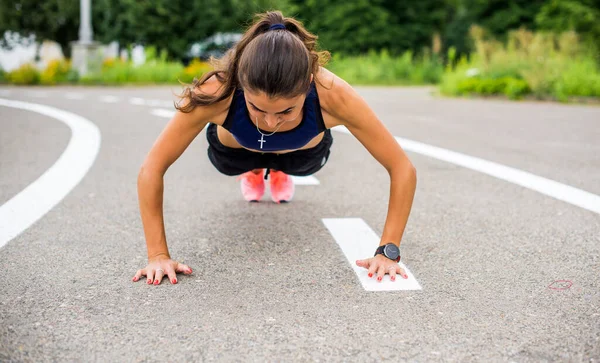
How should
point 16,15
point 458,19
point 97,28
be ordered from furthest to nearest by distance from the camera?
point 458,19, point 97,28, point 16,15

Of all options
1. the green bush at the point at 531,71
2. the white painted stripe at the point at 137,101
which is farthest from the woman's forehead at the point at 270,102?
the green bush at the point at 531,71

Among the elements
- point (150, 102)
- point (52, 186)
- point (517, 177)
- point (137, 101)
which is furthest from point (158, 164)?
point (137, 101)

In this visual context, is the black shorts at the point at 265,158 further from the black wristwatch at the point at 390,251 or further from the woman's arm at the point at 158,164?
the black wristwatch at the point at 390,251

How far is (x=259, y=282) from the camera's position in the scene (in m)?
2.63

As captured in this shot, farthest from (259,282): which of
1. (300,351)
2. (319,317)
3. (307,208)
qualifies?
(307,208)

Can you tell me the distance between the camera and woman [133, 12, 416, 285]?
2.44 meters

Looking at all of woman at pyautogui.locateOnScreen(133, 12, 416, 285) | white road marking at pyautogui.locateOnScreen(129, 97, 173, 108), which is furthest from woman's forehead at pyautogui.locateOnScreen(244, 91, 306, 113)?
white road marking at pyautogui.locateOnScreen(129, 97, 173, 108)

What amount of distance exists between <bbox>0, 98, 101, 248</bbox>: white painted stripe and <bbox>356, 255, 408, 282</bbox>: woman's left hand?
179 cm

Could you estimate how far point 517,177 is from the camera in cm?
503

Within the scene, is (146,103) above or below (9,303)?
below

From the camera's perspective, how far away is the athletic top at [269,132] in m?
2.73

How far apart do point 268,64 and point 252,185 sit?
6.17 feet

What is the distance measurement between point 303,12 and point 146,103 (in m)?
29.0

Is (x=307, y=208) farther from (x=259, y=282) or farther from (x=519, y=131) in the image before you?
(x=519, y=131)
